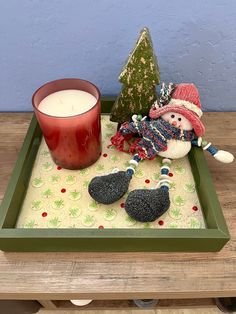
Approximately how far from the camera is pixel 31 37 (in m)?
0.56

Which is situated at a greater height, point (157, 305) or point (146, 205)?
point (146, 205)

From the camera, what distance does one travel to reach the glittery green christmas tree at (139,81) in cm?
48

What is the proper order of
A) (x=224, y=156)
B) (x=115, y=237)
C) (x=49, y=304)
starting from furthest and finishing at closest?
(x=49, y=304)
(x=224, y=156)
(x=115, y=237)

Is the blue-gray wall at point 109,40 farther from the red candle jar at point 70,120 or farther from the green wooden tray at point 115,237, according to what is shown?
the green wooden tray at point 115,237

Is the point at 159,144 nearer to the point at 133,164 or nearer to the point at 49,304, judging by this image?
the point at 133,164

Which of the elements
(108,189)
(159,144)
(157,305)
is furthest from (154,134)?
(157,305)

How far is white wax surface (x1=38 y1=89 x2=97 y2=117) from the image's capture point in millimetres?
494

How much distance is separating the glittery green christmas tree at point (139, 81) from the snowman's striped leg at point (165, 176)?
10cm

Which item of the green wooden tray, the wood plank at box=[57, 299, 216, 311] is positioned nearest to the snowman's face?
the green wooden tray

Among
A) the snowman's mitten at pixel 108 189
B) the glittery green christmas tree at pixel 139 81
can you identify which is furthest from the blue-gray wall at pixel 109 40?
the snowman's mitten at pixel 108 189

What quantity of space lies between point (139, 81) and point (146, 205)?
204 mm

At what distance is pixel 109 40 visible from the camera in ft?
1.84

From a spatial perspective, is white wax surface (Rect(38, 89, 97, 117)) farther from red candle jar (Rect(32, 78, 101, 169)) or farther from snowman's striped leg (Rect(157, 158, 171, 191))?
snowman's striped leg (Rect(157, 158, 171, 191))

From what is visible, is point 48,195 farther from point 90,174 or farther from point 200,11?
point 200,11
